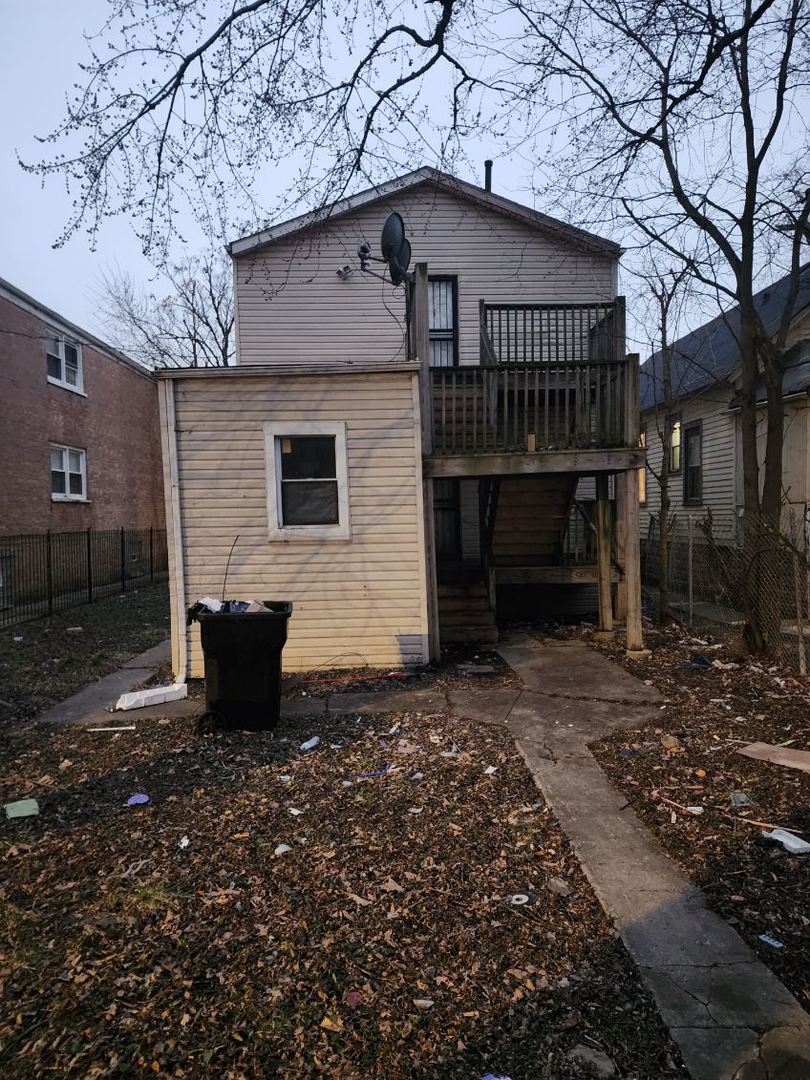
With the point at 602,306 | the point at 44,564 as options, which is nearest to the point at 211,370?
the point at 602,306

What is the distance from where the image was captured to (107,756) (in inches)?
199

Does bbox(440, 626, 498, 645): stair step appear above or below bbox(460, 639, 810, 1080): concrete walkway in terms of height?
above

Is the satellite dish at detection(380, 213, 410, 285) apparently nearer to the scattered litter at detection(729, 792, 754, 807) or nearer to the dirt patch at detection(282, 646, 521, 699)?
the dirt patch at detection(282, 646, 521, 699)

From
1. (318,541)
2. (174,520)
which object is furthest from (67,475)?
(318,541)

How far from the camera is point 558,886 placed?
3.09m

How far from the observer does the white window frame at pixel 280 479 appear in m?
7.40

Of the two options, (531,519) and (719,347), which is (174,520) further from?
(719,347)

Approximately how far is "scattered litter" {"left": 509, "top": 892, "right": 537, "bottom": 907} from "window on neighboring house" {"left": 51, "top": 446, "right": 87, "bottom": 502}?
16.2 m

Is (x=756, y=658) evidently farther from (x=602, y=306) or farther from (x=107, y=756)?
(x=107, y=756)

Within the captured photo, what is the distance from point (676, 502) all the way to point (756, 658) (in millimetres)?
10254

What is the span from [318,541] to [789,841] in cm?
536

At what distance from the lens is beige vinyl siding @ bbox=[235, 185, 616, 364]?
11.5 m

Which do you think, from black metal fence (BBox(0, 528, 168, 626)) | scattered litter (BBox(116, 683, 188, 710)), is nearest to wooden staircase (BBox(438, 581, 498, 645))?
scattered litter (BBox(116, 683, 188, 710))

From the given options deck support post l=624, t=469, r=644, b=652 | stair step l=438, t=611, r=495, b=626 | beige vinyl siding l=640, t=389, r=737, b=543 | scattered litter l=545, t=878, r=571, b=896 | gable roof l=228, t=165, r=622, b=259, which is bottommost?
scattered litter l=545, t=878, r=571, b=896
